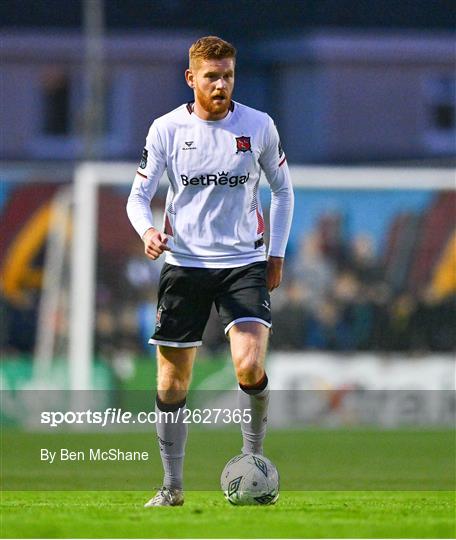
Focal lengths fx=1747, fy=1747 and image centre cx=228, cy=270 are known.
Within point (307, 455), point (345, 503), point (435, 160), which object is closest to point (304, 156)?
point (435, 160)

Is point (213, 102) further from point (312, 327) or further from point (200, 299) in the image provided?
point (312, 327)

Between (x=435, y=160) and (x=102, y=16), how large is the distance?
9.73 meters

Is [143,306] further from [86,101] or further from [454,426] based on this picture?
[86,101]

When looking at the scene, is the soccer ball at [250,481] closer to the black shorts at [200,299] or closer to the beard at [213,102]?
the black shorts at [200,299]

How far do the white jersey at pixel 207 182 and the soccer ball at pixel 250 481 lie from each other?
1.11 metres

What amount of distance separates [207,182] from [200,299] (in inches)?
26.3

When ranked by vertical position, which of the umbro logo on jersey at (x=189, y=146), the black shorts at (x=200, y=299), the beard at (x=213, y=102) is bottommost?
the black shorts at (x=200, y=299)

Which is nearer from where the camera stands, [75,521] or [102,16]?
[75,521]

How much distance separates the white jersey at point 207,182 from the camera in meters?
9.68

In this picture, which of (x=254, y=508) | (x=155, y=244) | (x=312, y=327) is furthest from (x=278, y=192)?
(x=312, y=327)

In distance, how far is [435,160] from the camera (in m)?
46.8

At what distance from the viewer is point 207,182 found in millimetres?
9680

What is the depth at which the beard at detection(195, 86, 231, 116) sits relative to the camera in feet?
31.4
